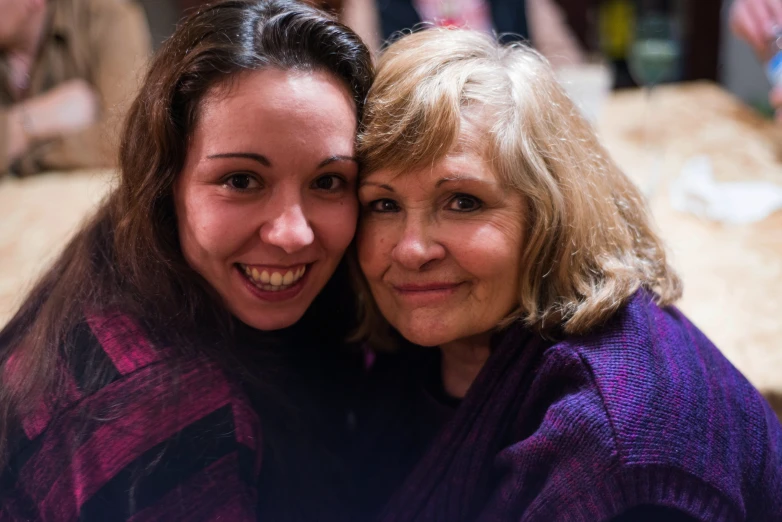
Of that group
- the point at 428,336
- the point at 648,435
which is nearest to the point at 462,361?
the point at 428,336

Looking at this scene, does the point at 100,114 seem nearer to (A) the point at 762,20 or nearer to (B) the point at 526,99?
(B) the point at 526,99

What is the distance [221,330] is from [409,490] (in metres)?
0.35

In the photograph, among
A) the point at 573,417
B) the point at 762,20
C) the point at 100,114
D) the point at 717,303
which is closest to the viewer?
the point at 573,417

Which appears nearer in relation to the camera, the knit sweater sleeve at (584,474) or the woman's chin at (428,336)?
the knit sweater sleeve at (584,474)

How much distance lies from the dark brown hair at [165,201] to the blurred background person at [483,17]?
6.19 ft

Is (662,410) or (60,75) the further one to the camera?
(60,75)

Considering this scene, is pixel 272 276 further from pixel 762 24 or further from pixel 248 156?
pixel 762 24

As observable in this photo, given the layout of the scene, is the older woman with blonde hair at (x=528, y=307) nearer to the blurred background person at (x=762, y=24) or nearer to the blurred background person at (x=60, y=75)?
the blurred background person at (x=762, y=24)

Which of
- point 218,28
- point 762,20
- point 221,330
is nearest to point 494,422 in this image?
point 221,330

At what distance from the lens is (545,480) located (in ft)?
3.01

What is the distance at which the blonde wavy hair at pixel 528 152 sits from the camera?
0.98 metres

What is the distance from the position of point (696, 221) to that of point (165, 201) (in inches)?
52.3

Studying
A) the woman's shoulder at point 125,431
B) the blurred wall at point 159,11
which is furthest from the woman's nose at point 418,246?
the blurred wall at point 159,11

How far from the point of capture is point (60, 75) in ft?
7.92
